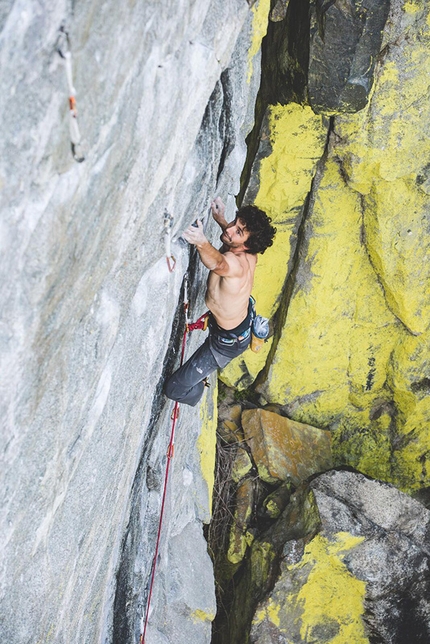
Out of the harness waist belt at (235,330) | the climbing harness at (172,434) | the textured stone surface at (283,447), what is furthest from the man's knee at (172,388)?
the textured stone surface at (283,447)

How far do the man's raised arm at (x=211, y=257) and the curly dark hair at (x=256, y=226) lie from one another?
0.15 metres

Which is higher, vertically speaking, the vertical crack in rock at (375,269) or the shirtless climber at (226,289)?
the vertical crack in rock at (375,269)

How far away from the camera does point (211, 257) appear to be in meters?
3.80

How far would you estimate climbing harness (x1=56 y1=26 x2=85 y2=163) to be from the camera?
192 cm

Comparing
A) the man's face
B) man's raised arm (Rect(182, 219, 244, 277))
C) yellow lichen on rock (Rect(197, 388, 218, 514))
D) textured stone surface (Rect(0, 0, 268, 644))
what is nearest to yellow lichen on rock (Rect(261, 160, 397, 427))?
yellow lichen on rock (Rect(197, 388, 218, 514))

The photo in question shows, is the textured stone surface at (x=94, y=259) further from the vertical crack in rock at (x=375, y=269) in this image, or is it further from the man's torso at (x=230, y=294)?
the vertical crack in rock at (x=375, y=269)

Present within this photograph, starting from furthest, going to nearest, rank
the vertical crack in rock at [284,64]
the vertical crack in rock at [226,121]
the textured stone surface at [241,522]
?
the textured stone surface at [241,522], the vertical crack in rock at [284,64], the vertical crack in rock at [226,121]

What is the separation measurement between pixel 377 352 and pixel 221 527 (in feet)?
8.62

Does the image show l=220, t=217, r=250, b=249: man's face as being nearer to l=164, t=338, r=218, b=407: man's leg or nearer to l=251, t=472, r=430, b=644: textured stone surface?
l=164, t=338, r=218, b=407: man's leg

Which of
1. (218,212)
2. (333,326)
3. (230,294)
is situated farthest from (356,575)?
(218,212)

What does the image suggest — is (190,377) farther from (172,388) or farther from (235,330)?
(235,330)

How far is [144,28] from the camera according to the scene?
7.57ft

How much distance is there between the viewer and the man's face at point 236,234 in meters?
4.08

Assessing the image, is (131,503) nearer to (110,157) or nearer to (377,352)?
(110,157)
